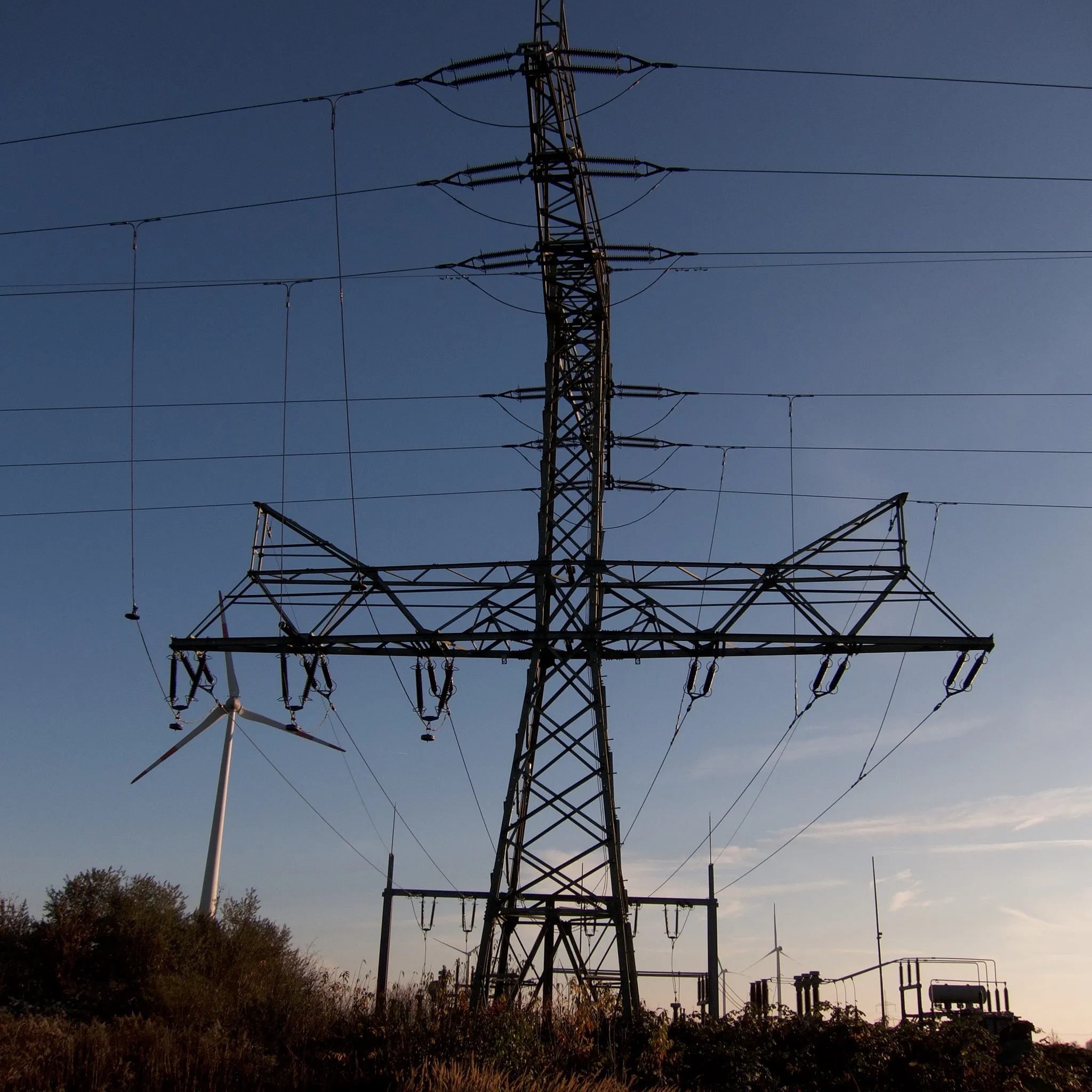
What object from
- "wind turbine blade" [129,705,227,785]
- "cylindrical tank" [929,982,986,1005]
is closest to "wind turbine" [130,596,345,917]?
"wind turbine blade" [129,705,227,785]

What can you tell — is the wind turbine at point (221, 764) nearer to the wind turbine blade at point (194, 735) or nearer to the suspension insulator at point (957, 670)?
the wind turbine blade at point (194, 735)

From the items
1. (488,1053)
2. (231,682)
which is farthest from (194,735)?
(488,1053)

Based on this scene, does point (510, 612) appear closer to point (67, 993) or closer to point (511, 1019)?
point (511, 1019)

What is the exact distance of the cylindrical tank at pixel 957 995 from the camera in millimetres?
43719

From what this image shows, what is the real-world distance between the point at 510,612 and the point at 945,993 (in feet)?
101

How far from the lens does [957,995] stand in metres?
44.2

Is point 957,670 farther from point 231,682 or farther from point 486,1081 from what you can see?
point 231,682

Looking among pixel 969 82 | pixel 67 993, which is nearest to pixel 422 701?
pixel 969 82

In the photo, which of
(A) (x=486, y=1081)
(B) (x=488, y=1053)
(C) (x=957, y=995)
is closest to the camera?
(A) (x=486, y=1081)

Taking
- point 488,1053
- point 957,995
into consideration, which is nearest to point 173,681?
point 488,1053

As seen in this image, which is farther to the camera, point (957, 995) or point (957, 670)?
point (957, 995)

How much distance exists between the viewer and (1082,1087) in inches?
979

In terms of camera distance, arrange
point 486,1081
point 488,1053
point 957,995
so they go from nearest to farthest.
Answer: point 486,1081, point 488,1053, point 957,995

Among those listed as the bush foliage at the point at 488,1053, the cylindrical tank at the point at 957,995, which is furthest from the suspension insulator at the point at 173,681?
the cylindrical tank at the point at 957,995
